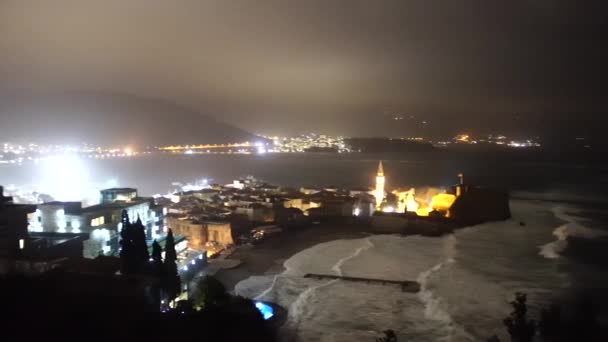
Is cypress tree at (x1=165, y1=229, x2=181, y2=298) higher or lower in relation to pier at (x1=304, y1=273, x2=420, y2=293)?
higher

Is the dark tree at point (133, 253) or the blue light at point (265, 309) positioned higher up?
the dark tree at point (133, 253)

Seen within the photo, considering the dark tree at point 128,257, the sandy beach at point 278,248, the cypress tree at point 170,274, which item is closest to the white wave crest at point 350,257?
the sandy beach at point 278,248

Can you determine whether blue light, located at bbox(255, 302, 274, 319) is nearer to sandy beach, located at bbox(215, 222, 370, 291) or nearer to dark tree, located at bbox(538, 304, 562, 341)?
sandy beach, located at bbox(215, 222, 370, 291)

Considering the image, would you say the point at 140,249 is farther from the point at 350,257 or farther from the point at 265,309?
the point at 350,257

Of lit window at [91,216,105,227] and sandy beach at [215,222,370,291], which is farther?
lit window at [91,216,105,227]

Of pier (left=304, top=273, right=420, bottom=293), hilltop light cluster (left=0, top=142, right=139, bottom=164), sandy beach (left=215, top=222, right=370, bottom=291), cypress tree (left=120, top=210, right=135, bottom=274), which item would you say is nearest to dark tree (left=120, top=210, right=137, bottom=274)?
cypress tree (left=120, top=210, right=135, bottom=274)

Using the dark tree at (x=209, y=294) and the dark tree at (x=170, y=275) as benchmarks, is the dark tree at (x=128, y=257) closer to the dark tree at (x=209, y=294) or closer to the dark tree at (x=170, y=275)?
the dark tree at (x=170, y=275)
